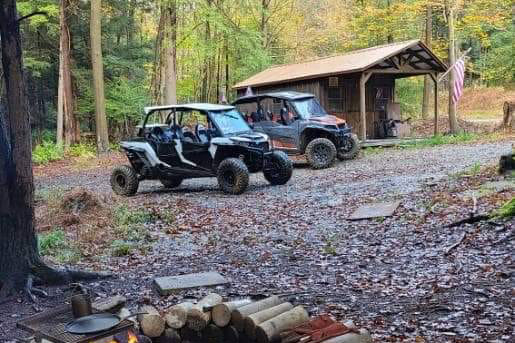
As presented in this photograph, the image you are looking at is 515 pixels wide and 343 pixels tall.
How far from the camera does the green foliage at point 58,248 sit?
638cm

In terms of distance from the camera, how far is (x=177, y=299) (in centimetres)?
482

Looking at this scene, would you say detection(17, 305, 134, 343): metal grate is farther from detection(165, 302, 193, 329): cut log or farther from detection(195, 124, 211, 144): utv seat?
detection(195, 124, 211, 144): utv seat

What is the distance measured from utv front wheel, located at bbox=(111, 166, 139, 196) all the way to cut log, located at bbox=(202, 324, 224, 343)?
7.73 metres

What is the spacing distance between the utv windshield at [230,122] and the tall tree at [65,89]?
38.6 feet

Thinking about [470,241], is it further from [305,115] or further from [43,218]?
[305,115]

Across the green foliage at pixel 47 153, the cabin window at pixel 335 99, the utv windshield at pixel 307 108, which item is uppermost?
the cabin window at pixel 335 99

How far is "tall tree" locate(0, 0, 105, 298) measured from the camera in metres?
5.05

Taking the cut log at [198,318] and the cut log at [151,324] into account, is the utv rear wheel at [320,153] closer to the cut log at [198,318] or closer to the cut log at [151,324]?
→ the cut log at [198,318]

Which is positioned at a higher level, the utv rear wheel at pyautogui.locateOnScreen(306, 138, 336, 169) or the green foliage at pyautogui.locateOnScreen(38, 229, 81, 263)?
the utv rear wheel at pyautogui.locateOnScreen(306, 138, 336, 169)

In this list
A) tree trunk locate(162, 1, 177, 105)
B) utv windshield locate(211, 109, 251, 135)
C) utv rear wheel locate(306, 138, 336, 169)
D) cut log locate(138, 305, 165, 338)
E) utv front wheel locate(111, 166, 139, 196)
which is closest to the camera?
cut log locate(138, 305, 165, 338)

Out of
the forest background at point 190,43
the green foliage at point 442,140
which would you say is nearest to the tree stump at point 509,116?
the green foliage at point 442,140

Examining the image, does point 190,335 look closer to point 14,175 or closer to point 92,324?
point 92,324

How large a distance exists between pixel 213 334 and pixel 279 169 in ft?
25.1

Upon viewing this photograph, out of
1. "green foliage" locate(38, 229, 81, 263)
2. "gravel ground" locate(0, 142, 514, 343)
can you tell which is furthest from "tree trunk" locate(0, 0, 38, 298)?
"green foliage" locate(38, 229, 81, 263)
